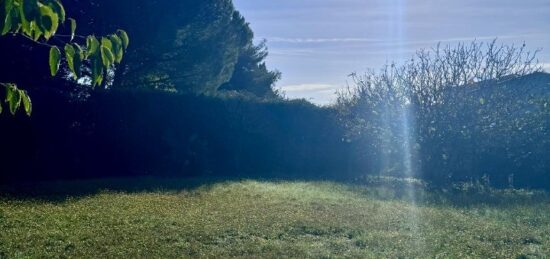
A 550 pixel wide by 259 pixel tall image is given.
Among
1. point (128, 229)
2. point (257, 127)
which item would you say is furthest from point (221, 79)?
point (128, 229)

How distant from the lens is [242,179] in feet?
51.1

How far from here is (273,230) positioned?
775 cm

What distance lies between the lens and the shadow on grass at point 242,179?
11453 millimetres

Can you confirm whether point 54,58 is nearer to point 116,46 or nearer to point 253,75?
point 116,46

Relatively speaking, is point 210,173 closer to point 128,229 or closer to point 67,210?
point 67,210

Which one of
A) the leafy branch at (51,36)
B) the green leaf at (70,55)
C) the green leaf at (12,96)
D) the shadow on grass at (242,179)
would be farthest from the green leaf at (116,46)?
the shadow on grass at (242,179)

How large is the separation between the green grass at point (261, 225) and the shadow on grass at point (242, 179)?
0.46ft

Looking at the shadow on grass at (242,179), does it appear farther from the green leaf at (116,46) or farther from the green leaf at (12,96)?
the green leaf at (116,46)

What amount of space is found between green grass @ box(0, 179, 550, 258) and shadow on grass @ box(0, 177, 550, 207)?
0.46 ft

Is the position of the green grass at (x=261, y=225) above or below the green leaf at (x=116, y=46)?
below

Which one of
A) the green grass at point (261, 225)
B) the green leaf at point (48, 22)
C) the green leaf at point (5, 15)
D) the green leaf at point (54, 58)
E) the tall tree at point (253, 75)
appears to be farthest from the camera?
the tall tree at point (253, 75)

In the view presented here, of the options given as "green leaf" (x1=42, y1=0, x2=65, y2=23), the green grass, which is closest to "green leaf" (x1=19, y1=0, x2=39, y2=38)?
"green leaf" (x1=42, y1=0, x2=65, y2=23)

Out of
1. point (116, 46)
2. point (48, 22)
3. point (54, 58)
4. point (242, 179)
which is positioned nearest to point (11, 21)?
point (48, 22)

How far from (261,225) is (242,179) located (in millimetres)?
7549
